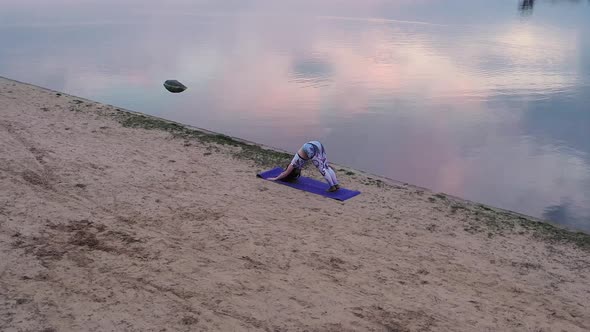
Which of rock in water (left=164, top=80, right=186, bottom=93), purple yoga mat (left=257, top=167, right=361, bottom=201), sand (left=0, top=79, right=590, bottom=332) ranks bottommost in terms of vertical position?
sand (left=0, top=79, right=590, bottom=332)

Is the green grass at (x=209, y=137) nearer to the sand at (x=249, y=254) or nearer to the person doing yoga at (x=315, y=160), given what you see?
the sand at (x=249, y=254)

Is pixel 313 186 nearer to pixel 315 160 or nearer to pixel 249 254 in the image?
pixel 315 160

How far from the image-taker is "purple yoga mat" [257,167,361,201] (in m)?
6.30

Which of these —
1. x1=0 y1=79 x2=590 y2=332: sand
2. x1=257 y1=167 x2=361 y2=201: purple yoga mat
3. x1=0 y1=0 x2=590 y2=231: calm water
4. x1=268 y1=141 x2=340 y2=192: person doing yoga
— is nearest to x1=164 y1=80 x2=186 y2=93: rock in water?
x1=0 y1=0 x2=590 y2=231: calm water

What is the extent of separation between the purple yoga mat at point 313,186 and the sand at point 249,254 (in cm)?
14

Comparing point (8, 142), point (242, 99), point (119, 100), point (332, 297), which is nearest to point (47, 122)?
point (8, 142)

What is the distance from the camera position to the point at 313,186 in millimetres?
6598

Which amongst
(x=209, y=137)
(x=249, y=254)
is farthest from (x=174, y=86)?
(x=249, y=254)

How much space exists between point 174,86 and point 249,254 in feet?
27.3

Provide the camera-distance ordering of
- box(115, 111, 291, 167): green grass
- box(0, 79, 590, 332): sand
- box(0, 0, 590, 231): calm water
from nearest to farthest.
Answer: box(0, 79, 590, 332): sand < box(115, 111, 291, 167): green grass < box(0, 0, 590, 231): calm water

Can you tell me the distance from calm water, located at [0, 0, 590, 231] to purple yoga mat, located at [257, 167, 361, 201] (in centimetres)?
154

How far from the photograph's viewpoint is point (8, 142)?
24.2ft

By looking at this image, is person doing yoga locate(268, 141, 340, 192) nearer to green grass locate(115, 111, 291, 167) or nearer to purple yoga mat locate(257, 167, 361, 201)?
purple yoga mat locate(257, 167, 361, 201)

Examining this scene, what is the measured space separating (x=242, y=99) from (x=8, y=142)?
518 cm
